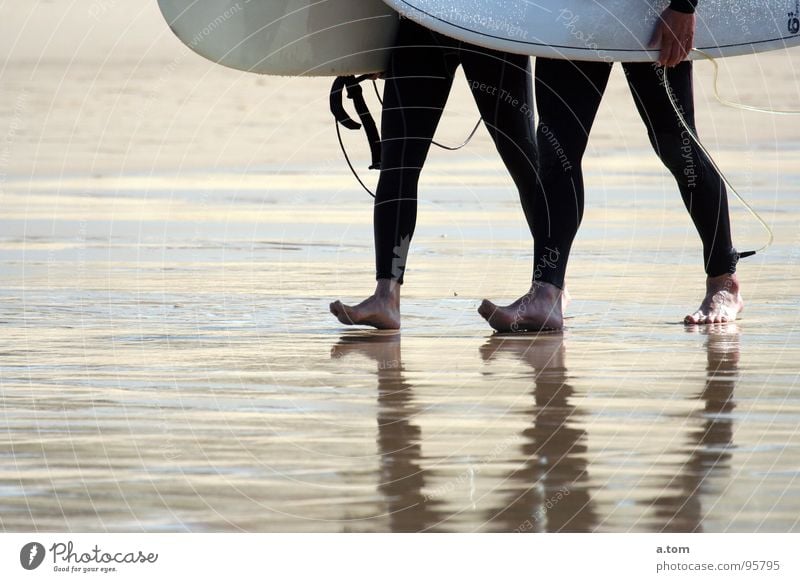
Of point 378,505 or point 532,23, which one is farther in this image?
point 532,23

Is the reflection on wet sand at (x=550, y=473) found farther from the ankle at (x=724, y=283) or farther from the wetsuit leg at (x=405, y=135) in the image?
the ankle at (x=724, y=283)

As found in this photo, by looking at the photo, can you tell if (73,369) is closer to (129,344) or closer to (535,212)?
(129,344)


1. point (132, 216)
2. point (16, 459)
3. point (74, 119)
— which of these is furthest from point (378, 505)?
point (74, 119)

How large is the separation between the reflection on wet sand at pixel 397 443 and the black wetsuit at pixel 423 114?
1.36ft

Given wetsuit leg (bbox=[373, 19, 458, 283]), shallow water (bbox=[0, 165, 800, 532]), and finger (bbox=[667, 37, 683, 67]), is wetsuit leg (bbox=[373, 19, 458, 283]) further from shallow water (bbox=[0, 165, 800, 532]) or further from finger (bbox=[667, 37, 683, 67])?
finger (bbox=[667, 37, 683, 67])

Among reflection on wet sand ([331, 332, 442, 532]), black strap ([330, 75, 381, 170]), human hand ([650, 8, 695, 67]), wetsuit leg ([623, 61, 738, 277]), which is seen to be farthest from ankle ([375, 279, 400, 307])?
human hand ([650, 8, 695, 67])

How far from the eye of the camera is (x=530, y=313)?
177 inches

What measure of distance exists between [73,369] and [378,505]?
5.00ft

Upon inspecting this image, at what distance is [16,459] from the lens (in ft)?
9.59

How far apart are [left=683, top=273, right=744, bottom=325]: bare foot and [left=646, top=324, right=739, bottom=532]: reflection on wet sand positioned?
0.53 meters

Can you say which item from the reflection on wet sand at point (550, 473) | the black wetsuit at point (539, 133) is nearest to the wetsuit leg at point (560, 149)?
the black wetsuit at point (539, 133)

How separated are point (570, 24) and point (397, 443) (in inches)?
79.3

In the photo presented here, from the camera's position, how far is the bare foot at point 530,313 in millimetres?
4480

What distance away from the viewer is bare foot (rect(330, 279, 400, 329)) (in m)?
4.52
